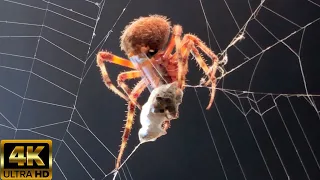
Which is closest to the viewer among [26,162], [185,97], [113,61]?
[113,61]

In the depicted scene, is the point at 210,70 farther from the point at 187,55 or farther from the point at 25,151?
the point at 25,151

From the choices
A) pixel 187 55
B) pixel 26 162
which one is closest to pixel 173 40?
pixel 187 55

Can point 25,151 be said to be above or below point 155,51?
below

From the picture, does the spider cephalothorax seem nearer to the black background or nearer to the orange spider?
the orange spider

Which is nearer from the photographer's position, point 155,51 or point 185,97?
point 155,51

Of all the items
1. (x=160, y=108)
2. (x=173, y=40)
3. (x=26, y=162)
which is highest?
(x=173, y=40)

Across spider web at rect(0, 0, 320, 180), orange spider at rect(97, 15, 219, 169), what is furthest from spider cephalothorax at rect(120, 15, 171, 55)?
spider web at rect(0, 0, 320, 180)
